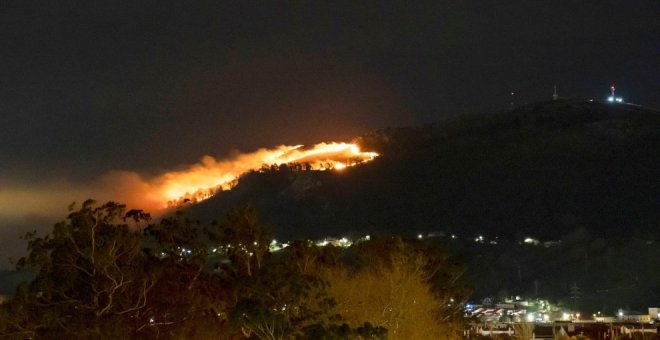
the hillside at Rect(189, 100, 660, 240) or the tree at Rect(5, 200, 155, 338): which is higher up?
the hillside at Rect(189, 100, 660, 240)

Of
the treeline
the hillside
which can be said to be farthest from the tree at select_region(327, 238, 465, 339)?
the hillside

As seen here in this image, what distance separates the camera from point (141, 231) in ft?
87.9

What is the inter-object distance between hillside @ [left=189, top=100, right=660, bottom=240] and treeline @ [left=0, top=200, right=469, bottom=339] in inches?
2778

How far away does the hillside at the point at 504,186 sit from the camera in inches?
4338

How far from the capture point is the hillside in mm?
110188

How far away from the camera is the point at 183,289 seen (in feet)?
88.5

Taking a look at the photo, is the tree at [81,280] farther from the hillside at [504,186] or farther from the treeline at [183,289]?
the hillside at [504,186]

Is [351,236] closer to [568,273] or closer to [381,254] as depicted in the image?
[568,273]

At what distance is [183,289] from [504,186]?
10338 centimetres

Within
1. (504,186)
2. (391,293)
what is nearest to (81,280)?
(391,293)

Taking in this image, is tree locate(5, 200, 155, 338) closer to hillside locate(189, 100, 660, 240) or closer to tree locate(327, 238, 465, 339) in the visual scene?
tree locate(327, 238, 465, 339)

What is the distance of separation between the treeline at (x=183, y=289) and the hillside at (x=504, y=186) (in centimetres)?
7056

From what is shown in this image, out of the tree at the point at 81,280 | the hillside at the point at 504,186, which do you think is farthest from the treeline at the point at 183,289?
the hillside at the point at 504,186

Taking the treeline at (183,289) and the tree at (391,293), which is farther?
the tree at (391,293)
